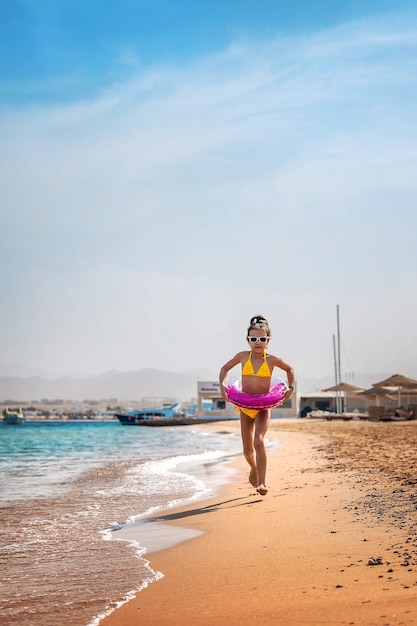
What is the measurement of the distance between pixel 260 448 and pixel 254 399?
561 millimetres

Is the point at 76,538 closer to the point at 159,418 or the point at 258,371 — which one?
the point at 258,371

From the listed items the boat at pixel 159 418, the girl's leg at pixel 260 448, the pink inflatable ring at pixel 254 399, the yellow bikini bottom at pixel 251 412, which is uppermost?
the pink inflatable ring at pixel 254 399

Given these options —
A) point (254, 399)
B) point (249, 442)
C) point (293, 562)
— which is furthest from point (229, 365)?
point (293, 562)

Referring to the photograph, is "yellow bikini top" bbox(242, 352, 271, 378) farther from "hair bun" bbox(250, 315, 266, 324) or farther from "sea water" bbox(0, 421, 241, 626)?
"sea water" bbox(0, 421, 241, 626)

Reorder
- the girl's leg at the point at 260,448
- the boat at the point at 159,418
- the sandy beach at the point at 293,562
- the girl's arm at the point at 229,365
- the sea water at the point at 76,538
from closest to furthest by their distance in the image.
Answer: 1. the sandy beach at the point at 293,562
2. the sea water at the point at 76,538
3. the girl's leg at the point at 260,448
4. the girl's arm at the point at 229,365
5. the boat at the point at 159,418

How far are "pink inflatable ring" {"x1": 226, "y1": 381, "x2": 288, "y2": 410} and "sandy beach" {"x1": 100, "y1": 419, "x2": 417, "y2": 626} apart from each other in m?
1.05

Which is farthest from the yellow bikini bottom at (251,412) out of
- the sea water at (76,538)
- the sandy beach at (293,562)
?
the sea water at (76,538)

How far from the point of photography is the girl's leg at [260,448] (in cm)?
823

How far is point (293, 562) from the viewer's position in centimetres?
460

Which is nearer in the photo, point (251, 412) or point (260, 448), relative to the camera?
point (260, 448)

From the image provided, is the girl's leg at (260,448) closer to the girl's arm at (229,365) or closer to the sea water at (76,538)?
the girl's arm at (229,365)

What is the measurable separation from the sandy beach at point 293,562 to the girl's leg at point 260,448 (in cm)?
15

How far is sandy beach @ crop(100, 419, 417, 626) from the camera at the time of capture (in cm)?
357

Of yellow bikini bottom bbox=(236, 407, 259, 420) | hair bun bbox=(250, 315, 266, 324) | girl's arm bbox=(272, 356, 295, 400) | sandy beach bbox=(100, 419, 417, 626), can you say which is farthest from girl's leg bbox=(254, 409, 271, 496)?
hair bun bbox=(250, 315, 266, 324)
